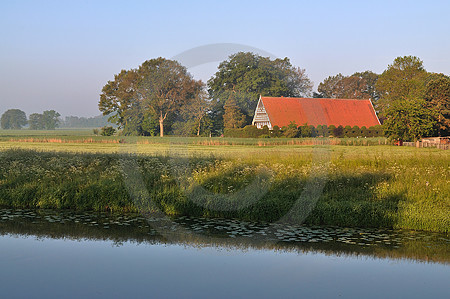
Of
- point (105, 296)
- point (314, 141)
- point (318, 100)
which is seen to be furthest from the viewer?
point (318, 100)

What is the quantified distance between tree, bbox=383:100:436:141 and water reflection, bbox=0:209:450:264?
32580mm

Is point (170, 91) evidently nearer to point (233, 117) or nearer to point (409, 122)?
point (409, 122)

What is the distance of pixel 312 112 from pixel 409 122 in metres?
20.0

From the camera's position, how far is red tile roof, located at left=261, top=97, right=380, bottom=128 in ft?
195

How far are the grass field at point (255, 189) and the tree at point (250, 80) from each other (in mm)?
40921

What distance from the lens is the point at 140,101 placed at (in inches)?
1410

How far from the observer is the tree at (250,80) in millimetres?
64469

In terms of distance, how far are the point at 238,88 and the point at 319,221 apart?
54.7 m

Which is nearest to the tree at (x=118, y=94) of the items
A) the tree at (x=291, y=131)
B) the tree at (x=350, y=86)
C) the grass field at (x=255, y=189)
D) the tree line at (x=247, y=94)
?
the tree line at (x=247, y=94)

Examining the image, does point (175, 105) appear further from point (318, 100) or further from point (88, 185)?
point (318, 100)

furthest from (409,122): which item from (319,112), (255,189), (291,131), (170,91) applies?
(255,189)

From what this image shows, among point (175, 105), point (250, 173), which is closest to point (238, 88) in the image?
point (175, 105)

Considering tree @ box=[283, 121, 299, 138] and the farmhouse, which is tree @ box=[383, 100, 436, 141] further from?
the farmhouse

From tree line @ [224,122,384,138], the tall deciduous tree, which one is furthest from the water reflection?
tree line @ [224,122,384,138]
